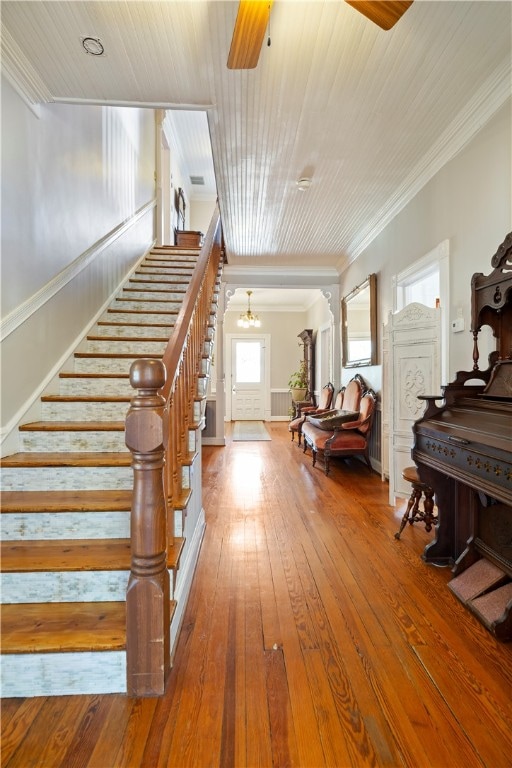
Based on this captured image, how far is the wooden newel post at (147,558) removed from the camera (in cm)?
134

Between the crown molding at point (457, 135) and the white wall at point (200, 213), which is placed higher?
the white wall at point (200, 213)

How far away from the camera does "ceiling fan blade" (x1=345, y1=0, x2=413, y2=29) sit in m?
1.44

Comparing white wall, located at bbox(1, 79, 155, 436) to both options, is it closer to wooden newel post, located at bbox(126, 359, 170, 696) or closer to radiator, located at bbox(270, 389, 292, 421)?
wooden newel post, located at bbox(126, 359, 170, 696)

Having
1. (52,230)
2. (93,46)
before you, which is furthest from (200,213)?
(93,46)

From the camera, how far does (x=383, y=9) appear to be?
59.0 inches

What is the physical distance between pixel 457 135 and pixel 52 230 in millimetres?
2873

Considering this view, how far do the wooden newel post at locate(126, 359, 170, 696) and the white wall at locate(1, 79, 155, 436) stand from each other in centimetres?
125

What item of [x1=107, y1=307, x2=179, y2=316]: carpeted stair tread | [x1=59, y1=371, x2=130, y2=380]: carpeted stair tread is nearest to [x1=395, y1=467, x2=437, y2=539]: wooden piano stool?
[x1=59, y1=371, x2=130, y2=380]: carpeted stair tread

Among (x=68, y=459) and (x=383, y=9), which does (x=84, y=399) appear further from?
(x=383, y=9)

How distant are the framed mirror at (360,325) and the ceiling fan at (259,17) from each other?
327 cm

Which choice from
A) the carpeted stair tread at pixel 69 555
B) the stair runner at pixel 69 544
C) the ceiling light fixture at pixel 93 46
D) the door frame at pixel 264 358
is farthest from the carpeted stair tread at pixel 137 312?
the door frame at pixel 264 358

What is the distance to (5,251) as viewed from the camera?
83.7 inches

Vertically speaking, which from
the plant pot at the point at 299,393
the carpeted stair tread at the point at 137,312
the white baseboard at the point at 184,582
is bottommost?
the white baseboard at the point at 184,582

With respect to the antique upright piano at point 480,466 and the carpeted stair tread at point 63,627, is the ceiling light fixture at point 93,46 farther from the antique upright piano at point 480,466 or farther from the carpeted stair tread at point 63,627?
the carpeted stair tread at point 63,627
